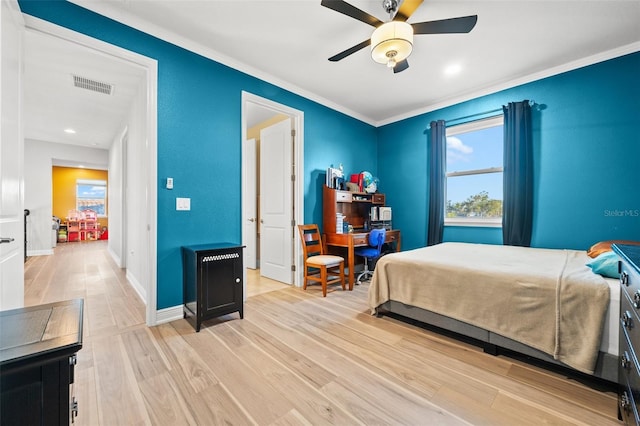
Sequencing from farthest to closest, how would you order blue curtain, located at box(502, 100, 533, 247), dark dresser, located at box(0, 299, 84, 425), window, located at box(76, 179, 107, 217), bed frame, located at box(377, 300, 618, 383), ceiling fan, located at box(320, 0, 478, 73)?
1. window, located at box(76, 179, 107, 217)
2. blue curtain, located at box(502, 100, 533, 247)
3. ceiling fan, located at box(320, 0, 478, 73)
4. bed frame, located at box(377, 300, 618, 383)
5. dark dresser, located at box(0, 299, 84, 425)

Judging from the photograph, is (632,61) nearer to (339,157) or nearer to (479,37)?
(479,37)

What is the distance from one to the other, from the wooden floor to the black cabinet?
15 cm

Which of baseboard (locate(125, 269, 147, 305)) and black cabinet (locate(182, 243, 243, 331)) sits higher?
black cabinet (locate(182, 243, 243, 331))

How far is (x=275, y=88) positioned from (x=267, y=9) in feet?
Answer: 3.91

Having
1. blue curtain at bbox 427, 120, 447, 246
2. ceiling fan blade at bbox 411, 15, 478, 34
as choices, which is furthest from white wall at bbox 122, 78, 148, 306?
blue curtain at bbox 427, 120, 447, 246

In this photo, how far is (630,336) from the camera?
1111 mm

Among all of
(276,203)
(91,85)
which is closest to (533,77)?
(276,203)

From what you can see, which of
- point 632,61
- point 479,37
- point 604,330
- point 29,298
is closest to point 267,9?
point 479,37

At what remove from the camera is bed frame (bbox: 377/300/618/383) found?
4.91 feet

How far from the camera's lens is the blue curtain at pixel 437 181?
4.07m

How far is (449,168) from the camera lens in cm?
418

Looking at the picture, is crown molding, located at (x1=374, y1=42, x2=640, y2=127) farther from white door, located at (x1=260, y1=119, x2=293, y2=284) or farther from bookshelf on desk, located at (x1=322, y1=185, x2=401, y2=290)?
white door, located at (x1=260, y1=119, x2=293, y2=284)

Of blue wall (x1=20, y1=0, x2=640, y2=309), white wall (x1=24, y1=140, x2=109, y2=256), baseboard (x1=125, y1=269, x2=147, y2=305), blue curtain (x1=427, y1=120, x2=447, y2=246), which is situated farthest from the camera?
white wall (x1=24, y1=140, x2=109, y2=256)

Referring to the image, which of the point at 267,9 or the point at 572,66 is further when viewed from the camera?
the point at 572,66
